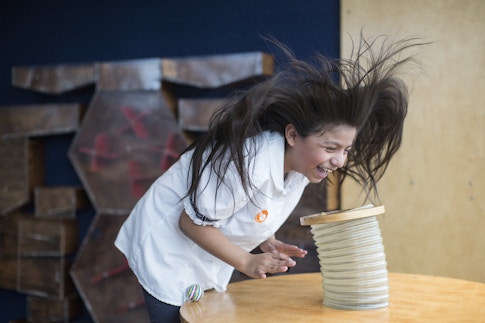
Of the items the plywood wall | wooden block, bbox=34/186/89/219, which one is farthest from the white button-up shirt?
wooden block, bbox=34/186/89/219

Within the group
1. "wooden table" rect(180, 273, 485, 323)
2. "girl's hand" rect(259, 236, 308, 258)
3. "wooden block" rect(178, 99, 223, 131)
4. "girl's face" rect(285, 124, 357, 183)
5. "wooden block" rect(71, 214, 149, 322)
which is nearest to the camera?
"wooden table" rect(180, 273, 485, 323)

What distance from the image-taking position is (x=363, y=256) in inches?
62.5

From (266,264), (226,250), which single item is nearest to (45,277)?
(226,250)

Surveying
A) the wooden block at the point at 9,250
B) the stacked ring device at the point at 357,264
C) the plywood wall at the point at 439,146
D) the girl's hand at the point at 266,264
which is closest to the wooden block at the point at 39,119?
→ the wooden block at the point at 9,250

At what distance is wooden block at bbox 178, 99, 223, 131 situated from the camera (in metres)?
3.20

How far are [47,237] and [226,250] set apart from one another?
7.13 feet

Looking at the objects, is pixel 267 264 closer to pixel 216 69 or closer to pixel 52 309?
pixel 216 69

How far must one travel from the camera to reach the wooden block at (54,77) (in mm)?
3436

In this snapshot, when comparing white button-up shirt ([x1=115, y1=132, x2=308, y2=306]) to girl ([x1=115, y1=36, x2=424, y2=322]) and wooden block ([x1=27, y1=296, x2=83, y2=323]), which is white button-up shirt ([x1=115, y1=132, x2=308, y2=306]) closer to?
girl ([x1=115, y1=36, x2=424, y2=322])

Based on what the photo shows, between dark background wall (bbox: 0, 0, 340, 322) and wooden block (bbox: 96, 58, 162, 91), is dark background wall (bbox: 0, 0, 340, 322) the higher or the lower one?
the higher one

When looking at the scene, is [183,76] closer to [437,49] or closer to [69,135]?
[69,135]

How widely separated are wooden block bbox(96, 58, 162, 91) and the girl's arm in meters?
1.65

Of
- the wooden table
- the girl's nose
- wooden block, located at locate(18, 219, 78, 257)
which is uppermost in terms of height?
the girl's nose

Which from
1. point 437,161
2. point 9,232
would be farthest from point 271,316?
point 9,232
